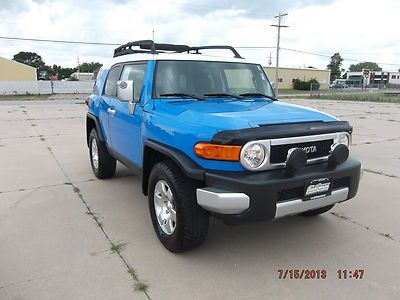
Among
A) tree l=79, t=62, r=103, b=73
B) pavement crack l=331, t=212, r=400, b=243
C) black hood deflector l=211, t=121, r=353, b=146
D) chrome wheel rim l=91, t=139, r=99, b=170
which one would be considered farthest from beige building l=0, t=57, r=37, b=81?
tree l=79, t=62, r=103, b=73

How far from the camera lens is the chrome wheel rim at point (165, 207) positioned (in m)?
3.59

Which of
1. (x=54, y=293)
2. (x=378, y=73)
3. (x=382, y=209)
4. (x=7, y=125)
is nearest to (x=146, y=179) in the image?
(x=54, y=293)

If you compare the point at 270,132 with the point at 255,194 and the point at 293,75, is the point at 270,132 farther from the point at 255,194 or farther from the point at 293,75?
the point at 293,75

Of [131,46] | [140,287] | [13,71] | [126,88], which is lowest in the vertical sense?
[140,287]

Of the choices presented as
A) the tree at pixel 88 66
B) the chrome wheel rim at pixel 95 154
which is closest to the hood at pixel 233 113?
the chrome wheel rim at pixel 95 154

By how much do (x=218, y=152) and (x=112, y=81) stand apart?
117 inches

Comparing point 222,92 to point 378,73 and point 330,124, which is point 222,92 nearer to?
point 330,124

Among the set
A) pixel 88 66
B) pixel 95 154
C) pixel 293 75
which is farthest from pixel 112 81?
pixel 88 66

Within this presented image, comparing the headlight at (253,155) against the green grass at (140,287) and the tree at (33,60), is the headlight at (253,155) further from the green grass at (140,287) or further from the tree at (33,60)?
the tree at (33,60)

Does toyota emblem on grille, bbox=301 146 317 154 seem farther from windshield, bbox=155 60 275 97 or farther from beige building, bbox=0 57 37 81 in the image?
beige building, bbox=0 57 37 81

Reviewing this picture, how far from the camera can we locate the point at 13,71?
4744 centimetres

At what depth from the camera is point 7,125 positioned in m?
12.7

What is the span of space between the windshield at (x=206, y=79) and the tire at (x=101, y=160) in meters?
1.97

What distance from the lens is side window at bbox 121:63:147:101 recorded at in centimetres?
441
